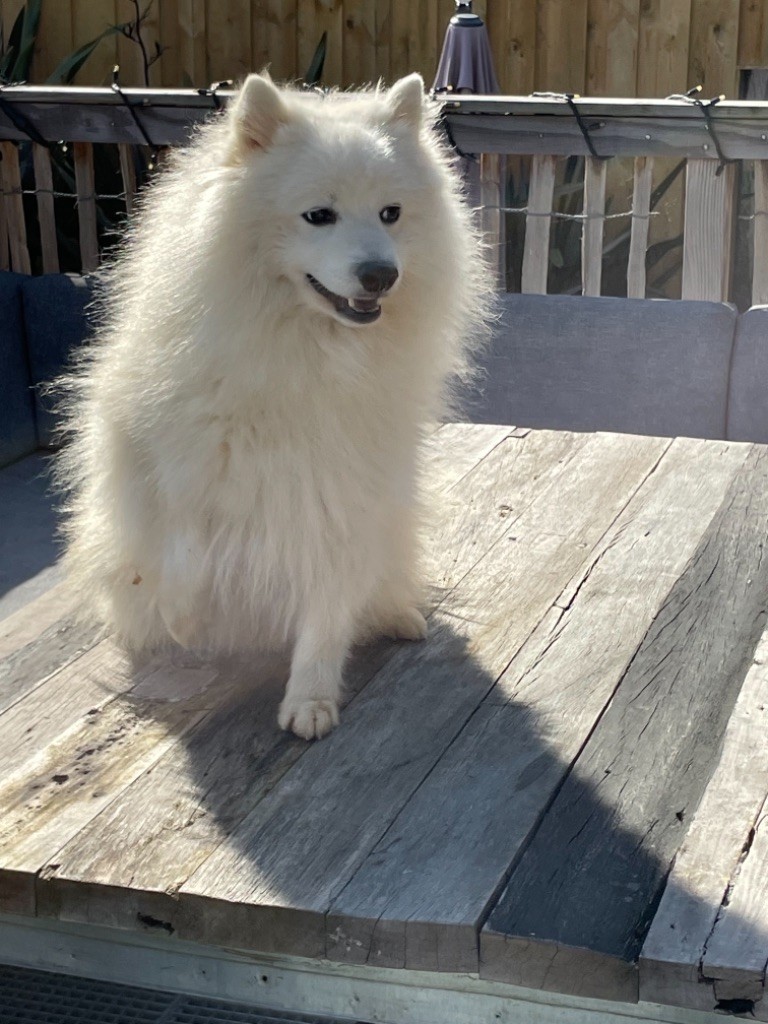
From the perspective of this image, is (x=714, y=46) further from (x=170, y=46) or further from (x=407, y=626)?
(x=407, y=626)

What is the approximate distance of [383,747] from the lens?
2297 mm

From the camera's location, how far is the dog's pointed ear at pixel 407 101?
8.14ft

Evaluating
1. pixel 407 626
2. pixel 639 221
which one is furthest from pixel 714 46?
pixel 407 626

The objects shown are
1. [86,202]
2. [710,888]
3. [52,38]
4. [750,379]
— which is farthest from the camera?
[52,38]

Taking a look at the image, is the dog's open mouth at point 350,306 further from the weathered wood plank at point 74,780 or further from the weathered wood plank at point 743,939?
the weathered wood plank at point 743,939

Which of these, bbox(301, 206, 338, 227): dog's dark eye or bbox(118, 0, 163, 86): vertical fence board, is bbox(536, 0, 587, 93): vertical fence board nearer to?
bbox(118, 0, 163, 86): vertical fence board

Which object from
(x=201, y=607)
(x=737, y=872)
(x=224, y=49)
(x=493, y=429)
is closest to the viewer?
(x=737, y=872)

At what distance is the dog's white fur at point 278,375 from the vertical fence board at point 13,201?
123 inches

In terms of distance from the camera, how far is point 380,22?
271 inches

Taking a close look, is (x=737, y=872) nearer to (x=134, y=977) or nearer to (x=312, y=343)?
(x=134, y=977)

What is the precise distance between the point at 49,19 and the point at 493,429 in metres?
4.67

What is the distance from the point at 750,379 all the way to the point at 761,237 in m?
0.57

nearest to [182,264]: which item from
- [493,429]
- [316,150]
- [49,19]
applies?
[316,150]


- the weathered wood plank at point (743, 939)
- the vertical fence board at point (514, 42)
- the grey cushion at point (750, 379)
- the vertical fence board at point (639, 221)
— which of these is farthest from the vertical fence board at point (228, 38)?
the weathered wood plank at point (743, 939)
